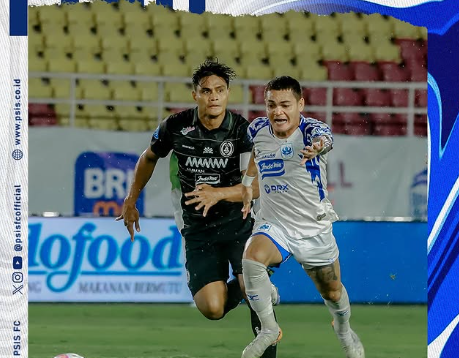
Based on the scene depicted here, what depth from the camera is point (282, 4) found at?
202 inches

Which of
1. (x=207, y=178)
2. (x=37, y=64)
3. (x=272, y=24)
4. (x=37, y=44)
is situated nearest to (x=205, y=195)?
(x=207, y=178)

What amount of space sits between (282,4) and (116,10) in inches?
92.9

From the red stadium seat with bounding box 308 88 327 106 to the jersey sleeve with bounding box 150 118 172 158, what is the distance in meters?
2.21

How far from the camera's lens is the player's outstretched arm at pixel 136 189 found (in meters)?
5.76

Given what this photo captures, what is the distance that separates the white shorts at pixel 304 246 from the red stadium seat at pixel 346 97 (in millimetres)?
2761

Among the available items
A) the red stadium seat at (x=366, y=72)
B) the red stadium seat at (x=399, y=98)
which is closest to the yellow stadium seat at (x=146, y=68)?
the red stadium seat at (x=366, y=72)

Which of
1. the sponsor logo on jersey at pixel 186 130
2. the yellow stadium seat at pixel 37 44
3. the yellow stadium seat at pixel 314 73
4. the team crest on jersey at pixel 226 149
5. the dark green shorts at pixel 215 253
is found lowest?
the dark green shorts at pixel 215 253

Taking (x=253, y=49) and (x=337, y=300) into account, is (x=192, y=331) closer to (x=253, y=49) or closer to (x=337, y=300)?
(x=337, y=300)

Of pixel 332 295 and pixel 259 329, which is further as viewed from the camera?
pixel 259 329

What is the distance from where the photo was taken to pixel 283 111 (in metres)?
5.28

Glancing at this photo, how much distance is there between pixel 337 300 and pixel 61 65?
384 cm

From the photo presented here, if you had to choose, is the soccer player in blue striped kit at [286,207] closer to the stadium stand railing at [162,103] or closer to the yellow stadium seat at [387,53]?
the stadium stand railing at [162,103]

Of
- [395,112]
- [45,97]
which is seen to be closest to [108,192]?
[45,97]

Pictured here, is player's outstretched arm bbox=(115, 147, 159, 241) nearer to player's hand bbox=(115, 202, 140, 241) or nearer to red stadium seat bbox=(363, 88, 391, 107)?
player's hand bbox=(115, 202, 140, 241)
